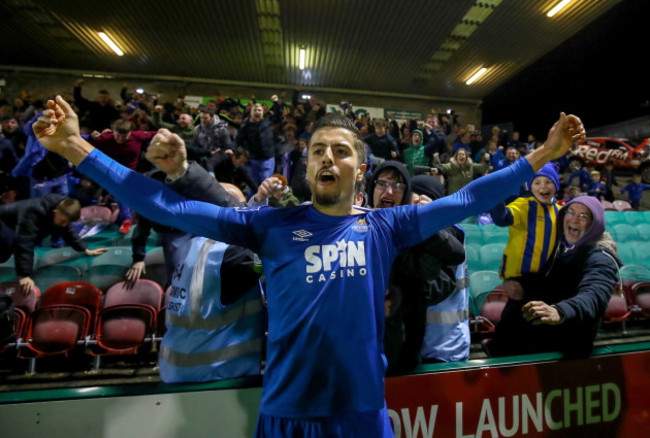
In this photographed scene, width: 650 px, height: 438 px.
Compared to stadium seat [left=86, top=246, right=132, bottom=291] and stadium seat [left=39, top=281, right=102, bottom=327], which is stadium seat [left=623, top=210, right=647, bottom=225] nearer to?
stadium seat [left=86, top=246, right=132, bottom=291]

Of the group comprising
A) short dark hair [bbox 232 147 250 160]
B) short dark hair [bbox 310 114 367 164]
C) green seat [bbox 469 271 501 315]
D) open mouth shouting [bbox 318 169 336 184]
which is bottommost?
green seat [bbox 469 271 501 315]

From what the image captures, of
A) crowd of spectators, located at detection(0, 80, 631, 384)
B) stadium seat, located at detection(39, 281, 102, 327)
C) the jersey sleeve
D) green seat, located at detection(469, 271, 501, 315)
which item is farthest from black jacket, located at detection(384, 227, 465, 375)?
stadium seat, located at detection(39, 281, 102, 327)

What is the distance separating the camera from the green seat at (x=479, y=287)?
3.86 metres

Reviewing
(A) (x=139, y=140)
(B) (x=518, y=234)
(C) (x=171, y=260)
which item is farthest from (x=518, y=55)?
(C) (x=171, y=260)

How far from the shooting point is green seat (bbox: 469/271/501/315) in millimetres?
3863

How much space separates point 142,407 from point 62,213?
3263mm

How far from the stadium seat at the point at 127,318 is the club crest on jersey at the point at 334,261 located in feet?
9.18

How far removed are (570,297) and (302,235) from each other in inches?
69.3

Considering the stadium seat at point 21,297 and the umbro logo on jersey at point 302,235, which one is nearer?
the umbro logo on jersey at point 302,235

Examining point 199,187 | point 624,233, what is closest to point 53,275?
point 199,187

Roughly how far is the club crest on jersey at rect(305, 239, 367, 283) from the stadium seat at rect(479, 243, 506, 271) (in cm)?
426

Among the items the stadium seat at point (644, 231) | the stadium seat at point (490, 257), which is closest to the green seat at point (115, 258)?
the stadium seat at point (490, 257)

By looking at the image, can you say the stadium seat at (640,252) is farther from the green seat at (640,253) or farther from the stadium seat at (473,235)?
the stadium seat at (473,235)

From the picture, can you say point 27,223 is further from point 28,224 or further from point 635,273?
point 635,273
